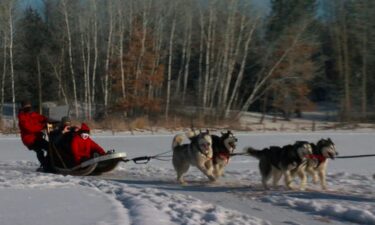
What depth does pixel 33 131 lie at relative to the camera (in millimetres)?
11570

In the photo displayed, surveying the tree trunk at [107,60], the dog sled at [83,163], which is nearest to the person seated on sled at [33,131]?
the dog sled at [83,163]

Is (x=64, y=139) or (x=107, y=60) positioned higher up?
(x=107, y=60)

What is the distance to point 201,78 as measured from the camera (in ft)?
123

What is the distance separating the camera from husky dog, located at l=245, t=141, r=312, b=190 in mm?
8719

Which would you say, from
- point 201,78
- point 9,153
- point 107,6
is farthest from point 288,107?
point 9,153

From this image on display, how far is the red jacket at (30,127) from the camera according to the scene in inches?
453

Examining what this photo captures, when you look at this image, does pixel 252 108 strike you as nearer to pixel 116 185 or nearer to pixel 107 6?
pixel 107 6

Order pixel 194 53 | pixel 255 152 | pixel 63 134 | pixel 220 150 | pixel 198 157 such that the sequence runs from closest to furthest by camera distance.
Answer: pixel 255 152 → pixel 198 157 → pixel 220 150 → pixel 63 134 → pixel 194 53

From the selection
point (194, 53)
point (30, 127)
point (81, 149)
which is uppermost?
point (194, 53)

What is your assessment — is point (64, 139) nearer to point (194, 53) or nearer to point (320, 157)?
point (320, 157)

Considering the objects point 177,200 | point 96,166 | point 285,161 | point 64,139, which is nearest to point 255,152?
point 285,161

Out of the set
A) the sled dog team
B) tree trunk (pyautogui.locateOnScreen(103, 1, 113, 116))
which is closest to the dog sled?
the sled dog team

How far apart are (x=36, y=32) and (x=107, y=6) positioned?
1312cm

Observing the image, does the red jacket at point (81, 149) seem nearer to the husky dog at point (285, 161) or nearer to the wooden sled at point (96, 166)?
the wooden sled at point (96, 166)
